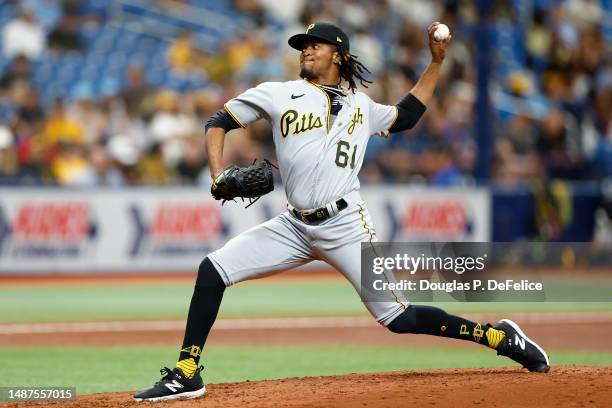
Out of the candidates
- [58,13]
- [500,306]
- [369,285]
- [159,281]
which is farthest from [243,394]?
[58,13]

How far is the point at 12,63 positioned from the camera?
15922 millimetres

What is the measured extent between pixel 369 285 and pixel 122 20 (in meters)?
13.6

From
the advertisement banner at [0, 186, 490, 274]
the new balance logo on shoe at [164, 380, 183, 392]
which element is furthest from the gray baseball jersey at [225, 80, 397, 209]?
the advertisement banner at [0, 186, 490, 274]

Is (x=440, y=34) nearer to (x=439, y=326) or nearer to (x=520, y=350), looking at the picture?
(x=439, y=326)

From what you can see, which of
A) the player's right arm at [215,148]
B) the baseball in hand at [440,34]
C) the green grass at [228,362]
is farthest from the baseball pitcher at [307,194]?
the green grass at [228,362]

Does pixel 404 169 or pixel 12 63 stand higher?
pixel 12 63

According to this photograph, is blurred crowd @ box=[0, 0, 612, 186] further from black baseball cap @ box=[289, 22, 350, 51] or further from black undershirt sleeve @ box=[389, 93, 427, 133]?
black baseball cap @ box=[289, 22, 350, 51]

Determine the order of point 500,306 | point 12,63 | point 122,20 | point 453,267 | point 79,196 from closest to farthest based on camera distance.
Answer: point 453,267 < point 500,306 < point 79,196 < point 12,63 < point 122,20

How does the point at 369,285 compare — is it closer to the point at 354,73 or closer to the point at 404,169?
the point at 354,73

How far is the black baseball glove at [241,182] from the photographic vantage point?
564 centimetres

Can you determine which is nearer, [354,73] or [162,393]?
[162,393]

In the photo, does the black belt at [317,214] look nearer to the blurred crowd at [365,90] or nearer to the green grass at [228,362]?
the green grass at [228,362]

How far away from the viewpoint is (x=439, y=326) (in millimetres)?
6070

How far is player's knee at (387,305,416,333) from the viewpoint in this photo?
5.95 metres
